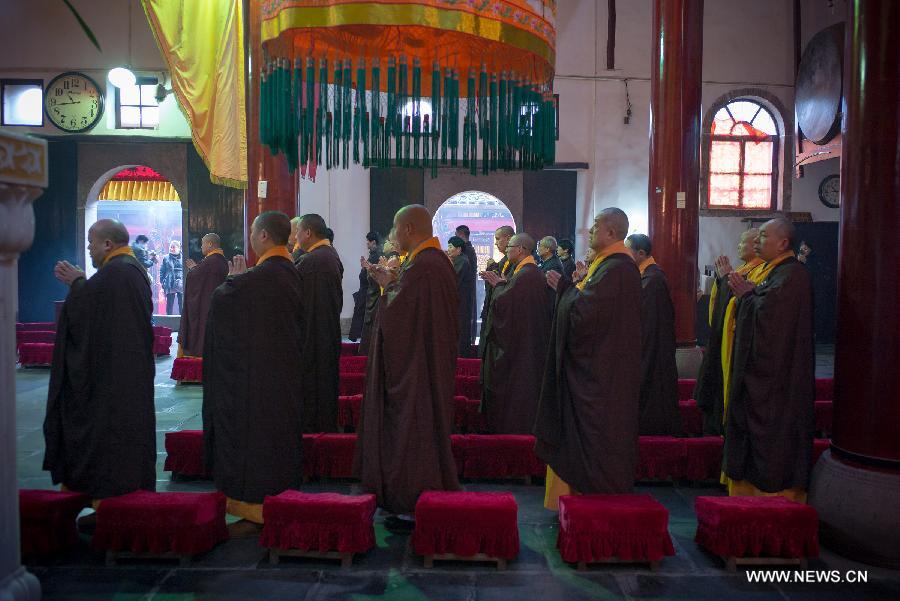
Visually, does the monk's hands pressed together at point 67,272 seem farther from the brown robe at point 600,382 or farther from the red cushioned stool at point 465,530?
the brown robe at point 600,382

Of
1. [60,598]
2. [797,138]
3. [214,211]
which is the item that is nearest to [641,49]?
[797,138]

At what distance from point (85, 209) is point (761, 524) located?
11479 millimetres

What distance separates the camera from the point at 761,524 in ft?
11.8

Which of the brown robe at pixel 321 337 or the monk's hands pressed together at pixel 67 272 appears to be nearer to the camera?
the monk's hands pressed together at pixel 67 272

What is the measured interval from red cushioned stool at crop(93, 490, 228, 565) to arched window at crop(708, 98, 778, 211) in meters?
10.8

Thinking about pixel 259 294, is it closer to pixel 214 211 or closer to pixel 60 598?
pixel 60 598

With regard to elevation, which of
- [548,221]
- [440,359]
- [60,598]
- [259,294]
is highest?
[548,221]

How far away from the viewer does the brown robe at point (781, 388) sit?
165 inches

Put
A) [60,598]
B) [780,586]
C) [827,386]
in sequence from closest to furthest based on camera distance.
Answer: [60,598] → [780,586] → [827,386]

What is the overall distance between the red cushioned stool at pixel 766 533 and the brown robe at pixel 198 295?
6609mm

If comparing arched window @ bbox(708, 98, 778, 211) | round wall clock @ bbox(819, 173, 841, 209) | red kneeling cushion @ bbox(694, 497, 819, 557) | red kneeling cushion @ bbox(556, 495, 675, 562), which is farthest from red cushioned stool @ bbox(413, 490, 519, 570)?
round wall clock @ bbox(819, 173, 841, 209)

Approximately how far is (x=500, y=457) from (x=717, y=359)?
1560 millimetres

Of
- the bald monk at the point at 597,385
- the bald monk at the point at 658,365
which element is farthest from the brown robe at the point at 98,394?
the bald monk at the point at 658,365

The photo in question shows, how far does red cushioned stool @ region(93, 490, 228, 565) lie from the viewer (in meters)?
3.56
